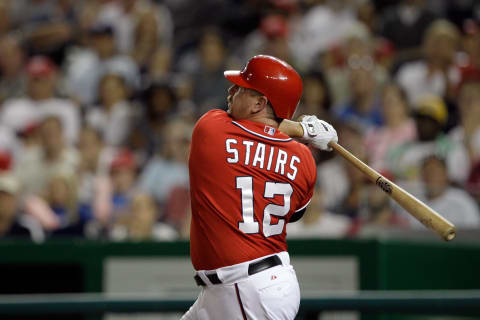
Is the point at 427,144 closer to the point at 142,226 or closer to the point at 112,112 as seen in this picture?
the point at 142,226

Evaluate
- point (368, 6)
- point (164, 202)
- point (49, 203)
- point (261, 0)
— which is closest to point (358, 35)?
point (368, 6)

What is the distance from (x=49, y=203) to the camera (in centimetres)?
759

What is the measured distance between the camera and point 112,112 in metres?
9.02

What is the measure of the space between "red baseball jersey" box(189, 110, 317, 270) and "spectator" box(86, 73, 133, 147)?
5.14 meters

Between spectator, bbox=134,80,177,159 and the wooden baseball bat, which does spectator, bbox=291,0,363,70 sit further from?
the wooden baseball bat

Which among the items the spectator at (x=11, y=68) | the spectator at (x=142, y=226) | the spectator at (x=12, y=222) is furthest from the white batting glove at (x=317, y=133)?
the spectator at (x=11, y=68)

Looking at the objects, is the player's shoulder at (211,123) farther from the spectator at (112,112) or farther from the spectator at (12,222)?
the spectator at (112,112)

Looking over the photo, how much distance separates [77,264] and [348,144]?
2.55 meters

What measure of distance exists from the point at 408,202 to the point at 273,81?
0.77 m

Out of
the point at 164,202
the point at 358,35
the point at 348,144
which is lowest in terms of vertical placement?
the point at 164,202

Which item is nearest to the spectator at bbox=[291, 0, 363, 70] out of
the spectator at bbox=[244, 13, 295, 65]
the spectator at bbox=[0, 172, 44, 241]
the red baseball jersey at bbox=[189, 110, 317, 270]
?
the spectator at bbox=[244, 13, 295, 65]

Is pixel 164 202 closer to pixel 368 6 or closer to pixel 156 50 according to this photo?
pixel 156 50

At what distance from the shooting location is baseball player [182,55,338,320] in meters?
3.67

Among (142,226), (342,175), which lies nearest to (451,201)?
(342,175)
